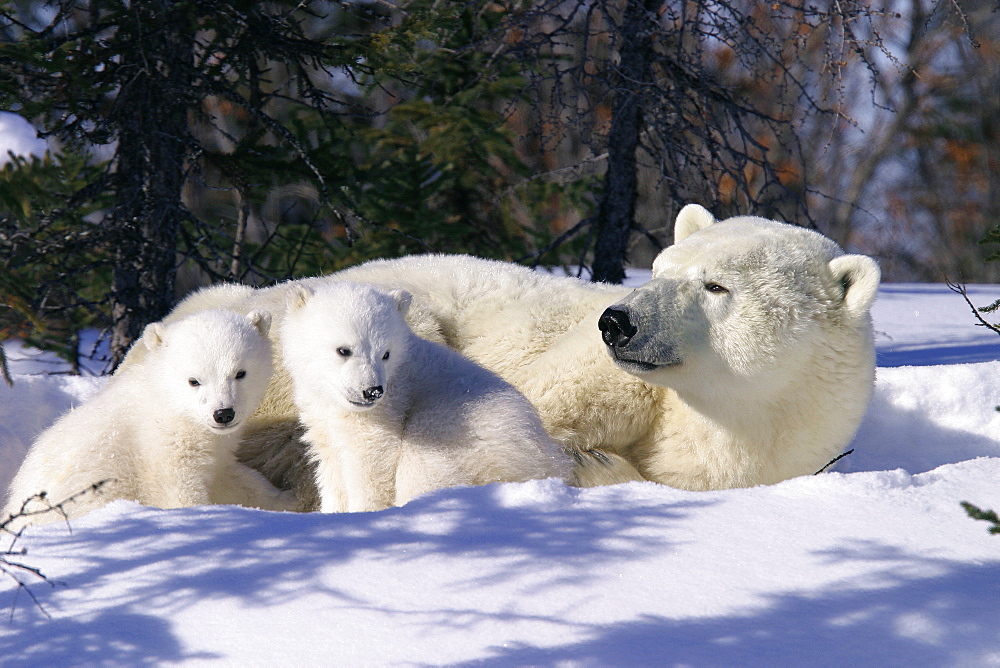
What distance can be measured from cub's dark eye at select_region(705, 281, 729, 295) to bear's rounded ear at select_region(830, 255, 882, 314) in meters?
0.43

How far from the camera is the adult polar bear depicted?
313 cm

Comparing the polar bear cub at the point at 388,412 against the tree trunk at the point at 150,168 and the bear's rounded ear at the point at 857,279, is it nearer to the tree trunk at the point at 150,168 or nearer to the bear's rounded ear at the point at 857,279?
the bear's rounded ear at the point at 857,279

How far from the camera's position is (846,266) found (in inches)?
126

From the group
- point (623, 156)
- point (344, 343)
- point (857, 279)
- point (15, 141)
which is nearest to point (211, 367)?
point (344, 343)

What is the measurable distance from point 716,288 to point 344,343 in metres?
1.34

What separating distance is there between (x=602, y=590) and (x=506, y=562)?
0.81 ft

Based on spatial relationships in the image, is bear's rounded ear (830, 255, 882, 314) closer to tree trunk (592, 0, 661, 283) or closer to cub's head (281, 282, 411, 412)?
cub's head (281, 282, 411, 412)

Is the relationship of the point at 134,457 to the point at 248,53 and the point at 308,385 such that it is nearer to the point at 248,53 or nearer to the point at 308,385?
the point at 308,385

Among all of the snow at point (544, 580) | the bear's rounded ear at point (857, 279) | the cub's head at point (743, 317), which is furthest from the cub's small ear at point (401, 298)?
the bear's rounded ear at point (857, 279)

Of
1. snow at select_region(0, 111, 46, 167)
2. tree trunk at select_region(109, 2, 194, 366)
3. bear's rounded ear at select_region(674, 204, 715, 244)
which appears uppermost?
tree trunk at select_region(109, 2, 194, 366)

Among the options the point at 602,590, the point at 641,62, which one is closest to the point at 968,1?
the point at 641,62

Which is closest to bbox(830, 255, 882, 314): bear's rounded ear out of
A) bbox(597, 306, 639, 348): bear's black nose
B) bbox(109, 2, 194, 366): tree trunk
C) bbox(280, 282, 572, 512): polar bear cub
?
bbox(597, 306, 639, 348): bear's black nose

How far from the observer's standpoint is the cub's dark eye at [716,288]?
10.4 ft

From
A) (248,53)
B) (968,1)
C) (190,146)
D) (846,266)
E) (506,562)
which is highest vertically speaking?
(968,1)
